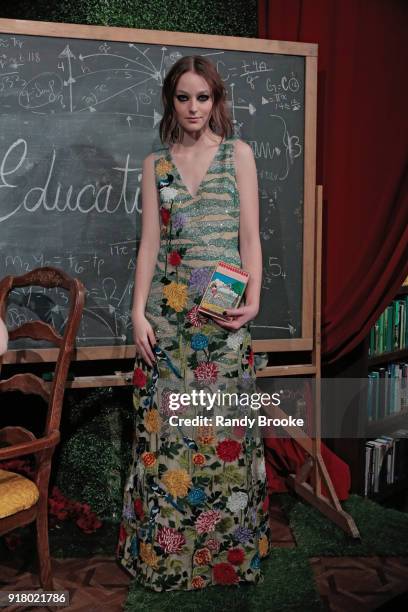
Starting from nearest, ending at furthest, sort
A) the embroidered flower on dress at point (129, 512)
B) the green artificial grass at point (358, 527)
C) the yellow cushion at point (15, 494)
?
the yellow cushion at point (15, 494)
the embroidered flower on dress at point (129, 512)
the green artificial grass at point (358, 527)

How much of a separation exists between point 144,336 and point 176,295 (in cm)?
17

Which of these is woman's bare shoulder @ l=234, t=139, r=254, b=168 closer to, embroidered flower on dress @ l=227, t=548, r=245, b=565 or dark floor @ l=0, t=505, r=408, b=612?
embroidered flower on dress @ l=227, t=548, r=245, b=565

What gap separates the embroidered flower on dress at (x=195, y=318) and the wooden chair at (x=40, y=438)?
343 millimetres

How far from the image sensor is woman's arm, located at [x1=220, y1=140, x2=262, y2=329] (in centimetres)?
214

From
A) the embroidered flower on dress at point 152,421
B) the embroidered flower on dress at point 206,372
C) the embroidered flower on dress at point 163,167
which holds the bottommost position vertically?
the embroidered flower on dress at point 152,421

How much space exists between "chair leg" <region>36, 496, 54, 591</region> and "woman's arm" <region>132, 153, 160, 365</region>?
56 centimetres

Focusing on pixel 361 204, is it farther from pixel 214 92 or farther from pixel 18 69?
pixel 18 69

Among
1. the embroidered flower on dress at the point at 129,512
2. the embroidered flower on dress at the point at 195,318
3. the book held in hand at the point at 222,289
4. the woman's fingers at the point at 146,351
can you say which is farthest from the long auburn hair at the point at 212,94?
the embroidered flower on dress at the point at 129,512

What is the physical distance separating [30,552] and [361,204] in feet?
6.45

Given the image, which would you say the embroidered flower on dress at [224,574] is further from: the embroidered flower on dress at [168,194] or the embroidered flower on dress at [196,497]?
the embroidered flower on dress at [168,194]

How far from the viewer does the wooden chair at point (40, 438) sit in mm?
1964

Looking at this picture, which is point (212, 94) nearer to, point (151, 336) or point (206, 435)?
point (151, 336)

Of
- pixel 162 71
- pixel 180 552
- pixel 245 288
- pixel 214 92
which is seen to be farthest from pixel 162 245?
pixel 180 552

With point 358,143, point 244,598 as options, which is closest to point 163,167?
point 358,143
